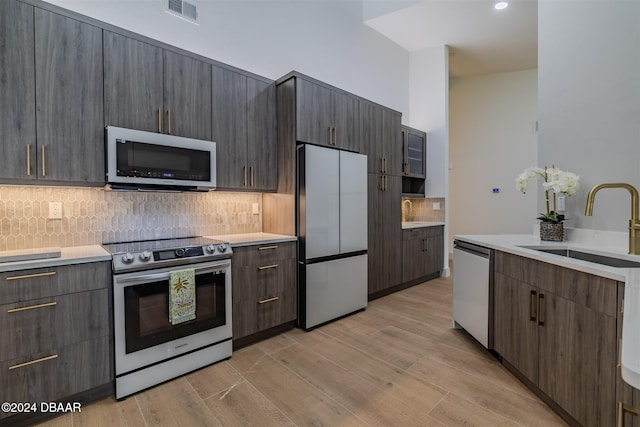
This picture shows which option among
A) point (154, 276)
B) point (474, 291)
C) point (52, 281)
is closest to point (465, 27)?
point (474, 291)

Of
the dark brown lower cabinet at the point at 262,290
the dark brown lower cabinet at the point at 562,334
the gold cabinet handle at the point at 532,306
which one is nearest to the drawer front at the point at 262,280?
the dark brown lower cabinet at the point at 262,290

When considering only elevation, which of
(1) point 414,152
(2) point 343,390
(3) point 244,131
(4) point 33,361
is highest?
(1) point 414,152

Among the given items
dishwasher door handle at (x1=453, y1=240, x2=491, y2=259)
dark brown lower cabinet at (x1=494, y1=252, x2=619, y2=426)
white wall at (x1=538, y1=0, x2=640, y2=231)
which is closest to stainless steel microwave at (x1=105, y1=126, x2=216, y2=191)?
dishwasher door handle at (x1=453, y1=240, x2=491, y2=259)

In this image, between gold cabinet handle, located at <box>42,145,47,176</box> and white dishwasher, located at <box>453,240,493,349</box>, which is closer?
gold cabinet handle, located at <box>42,145,47,176</box>

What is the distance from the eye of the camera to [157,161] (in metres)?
2.30

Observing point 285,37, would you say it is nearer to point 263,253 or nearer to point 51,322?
point 263,253

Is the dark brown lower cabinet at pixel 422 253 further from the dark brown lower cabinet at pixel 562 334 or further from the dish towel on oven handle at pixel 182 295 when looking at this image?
the dish towel on oven handle at pixel 182 295

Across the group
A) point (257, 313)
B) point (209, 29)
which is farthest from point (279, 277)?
point (209, 29)

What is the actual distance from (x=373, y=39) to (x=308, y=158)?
9.66ft

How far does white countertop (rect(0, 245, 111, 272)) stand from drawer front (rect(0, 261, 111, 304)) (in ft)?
0.08

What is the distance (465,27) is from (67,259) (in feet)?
17.7

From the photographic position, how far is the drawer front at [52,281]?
1.60m

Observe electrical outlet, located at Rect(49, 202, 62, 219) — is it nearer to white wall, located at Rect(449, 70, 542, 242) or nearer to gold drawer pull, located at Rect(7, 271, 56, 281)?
gold drawer pull, located at Rect(7, 271, 56, 281)

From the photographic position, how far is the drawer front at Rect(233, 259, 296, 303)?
8.32 feet
